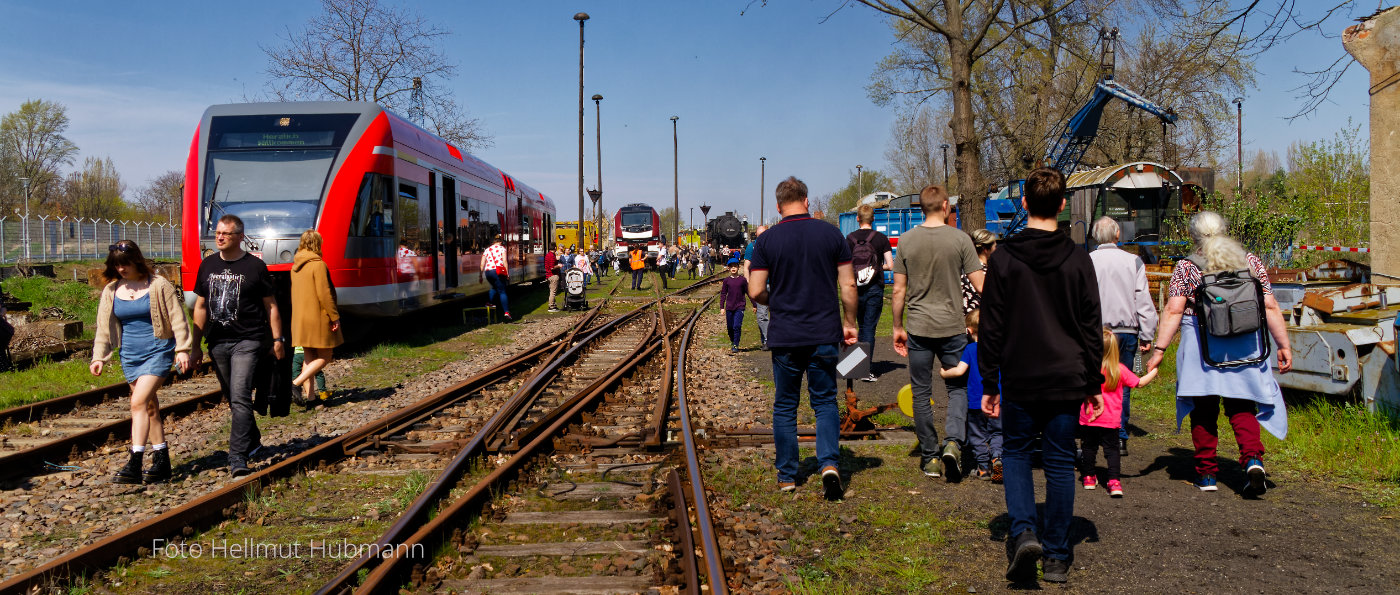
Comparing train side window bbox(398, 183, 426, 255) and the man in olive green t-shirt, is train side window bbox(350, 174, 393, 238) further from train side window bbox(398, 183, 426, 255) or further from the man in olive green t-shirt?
the man in olive green t-shirt

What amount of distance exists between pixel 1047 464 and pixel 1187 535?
4.14 ft

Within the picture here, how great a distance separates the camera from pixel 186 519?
488 centimetres

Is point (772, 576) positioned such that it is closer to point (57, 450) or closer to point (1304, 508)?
point (1304, 508)

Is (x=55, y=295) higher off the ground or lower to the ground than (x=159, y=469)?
higher

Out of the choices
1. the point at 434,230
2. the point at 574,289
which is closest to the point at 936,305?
the point at 434,230

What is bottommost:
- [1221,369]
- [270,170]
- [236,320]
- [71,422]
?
[71,422]

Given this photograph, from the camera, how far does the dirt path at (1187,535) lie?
3953mm

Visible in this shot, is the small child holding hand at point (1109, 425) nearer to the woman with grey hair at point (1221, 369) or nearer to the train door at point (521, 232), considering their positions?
the woman with grey hair at point (1221, 369)

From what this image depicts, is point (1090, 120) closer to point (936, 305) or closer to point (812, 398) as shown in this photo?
point (936, 305)

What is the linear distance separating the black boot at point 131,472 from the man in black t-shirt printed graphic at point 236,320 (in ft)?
1.79

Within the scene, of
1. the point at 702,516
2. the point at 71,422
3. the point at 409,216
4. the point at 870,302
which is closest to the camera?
the point at 702,516

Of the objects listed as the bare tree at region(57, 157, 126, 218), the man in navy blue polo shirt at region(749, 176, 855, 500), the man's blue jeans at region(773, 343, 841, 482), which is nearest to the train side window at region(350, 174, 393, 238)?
the man in navy blue polo shirt at region(749, 176, 855, 500)

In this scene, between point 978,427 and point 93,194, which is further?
point 93,194

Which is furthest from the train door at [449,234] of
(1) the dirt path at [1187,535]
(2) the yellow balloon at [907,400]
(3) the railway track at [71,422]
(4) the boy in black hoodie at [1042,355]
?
(4) the boy in black hoodie at [1042,355]
